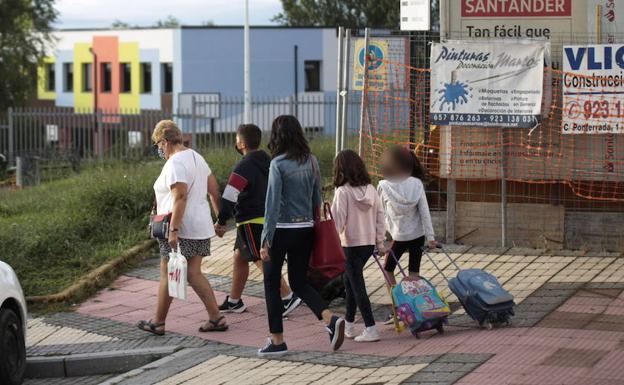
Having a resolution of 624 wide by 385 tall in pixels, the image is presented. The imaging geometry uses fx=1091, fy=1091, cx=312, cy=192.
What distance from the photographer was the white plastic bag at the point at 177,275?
8.91m

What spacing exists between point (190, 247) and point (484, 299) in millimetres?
2501

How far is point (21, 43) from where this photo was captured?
49.1 metres

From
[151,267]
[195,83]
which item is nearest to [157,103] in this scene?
[195,83]

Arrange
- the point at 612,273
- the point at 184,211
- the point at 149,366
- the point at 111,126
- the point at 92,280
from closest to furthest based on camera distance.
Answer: the point at 149,366
the point at 184,211
the point at 612,273
the point at 92,280
the point at 111,126

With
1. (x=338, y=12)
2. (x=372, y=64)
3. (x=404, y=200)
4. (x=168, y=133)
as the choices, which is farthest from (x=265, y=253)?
(x=338, y=12)

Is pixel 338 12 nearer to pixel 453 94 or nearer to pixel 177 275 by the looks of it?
pixel 453 94

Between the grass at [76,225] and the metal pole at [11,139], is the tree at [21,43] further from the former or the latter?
the grass at [76,225]

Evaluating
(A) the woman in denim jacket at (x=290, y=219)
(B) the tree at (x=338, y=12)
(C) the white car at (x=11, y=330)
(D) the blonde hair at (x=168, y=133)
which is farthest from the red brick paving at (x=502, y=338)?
(B) the tree at (x=338, y=12)

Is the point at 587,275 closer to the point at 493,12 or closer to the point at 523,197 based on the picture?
the point at 523,197

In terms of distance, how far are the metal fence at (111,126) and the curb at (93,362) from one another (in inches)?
603

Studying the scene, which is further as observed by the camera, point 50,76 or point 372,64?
point 50,76

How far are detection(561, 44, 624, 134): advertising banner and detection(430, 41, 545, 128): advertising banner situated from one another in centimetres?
30

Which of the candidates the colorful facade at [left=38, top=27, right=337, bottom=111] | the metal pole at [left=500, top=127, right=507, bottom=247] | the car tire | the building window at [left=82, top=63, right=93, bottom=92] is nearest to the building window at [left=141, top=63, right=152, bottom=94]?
the colorful facade at [left=38, top=27, right=337, bottom=111]

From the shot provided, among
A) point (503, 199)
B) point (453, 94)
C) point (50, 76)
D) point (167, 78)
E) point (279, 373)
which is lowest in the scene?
point (279, 373)
